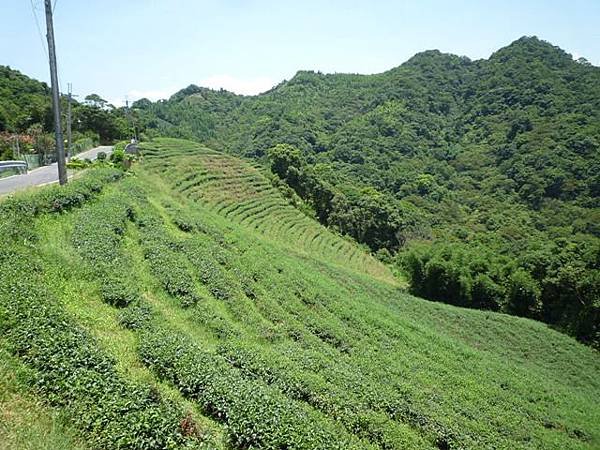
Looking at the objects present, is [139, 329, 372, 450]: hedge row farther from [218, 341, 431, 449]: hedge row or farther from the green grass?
the green grass

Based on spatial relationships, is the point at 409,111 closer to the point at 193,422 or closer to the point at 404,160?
the point at 404,160

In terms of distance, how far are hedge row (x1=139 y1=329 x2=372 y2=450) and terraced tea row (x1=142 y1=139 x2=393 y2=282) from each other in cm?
2677

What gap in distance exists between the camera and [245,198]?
43.6 meters

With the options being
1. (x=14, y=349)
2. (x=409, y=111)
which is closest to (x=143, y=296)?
(x=14, y=349)

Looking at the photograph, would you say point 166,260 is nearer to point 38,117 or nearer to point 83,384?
point 83,384

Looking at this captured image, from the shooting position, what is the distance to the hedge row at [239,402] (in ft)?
25.6

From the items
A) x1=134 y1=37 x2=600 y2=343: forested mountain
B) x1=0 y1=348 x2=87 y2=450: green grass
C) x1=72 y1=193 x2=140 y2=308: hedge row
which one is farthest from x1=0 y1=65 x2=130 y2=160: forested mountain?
x1=0 y1=348 x2=87 y2=450: green grass

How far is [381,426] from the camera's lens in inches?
423

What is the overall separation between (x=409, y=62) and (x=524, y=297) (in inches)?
4926

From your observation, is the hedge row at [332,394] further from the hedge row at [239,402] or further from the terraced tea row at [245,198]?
the terraced tea row at [245,198]

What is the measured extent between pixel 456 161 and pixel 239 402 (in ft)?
319

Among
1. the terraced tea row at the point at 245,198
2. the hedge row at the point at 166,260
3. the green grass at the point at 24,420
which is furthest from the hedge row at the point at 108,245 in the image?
the terraced tea row at the point at 245,198

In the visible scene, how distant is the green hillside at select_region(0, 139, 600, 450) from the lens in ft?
24.1

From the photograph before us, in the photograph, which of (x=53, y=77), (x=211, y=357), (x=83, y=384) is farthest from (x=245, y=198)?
(x=83, y=384)
